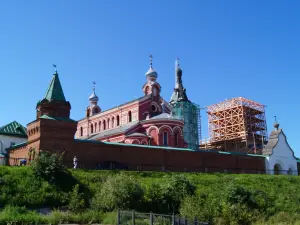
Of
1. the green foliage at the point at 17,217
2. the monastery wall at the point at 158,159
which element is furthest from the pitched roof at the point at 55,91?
the green foliage at the point at 17,217

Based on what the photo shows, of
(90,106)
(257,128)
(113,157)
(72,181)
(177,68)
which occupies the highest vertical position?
(177,68)

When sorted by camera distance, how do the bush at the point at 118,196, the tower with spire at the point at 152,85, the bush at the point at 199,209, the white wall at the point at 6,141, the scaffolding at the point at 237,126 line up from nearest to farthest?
the bush at the point at 199,209 → the bush at the point at 118,196 → the white wall at the point at 6,141 → the tower with spire at the point at 152,85 → the scaffolding at the point at 237,126

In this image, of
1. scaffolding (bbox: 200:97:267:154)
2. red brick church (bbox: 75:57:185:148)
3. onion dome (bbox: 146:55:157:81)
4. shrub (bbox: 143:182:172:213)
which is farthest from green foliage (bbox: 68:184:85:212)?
scaffolding (bbox: 200:97:267:154)

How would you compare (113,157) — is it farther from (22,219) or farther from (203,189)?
(22,219)

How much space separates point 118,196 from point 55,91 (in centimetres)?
1273

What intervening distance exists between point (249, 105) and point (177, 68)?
11331 millimetres

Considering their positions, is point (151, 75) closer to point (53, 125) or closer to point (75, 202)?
point (53, 125)

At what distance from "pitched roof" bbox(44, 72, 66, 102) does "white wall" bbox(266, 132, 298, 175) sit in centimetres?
2052

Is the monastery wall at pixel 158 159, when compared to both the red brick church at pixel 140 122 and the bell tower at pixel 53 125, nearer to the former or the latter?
the bell tower at pixel 53 125

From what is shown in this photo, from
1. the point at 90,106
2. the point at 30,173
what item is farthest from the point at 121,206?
the point at 90,106

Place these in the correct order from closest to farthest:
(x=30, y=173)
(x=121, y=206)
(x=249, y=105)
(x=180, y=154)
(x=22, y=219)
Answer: (x=22, y=219) < (x=121, y=206) < (x=30, y=173) < (x=180, y=154) < (x=249, y=105)

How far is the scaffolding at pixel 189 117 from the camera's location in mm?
49750

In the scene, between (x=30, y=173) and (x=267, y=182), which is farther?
(x=267, y=182)

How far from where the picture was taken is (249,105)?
53.7 meters
